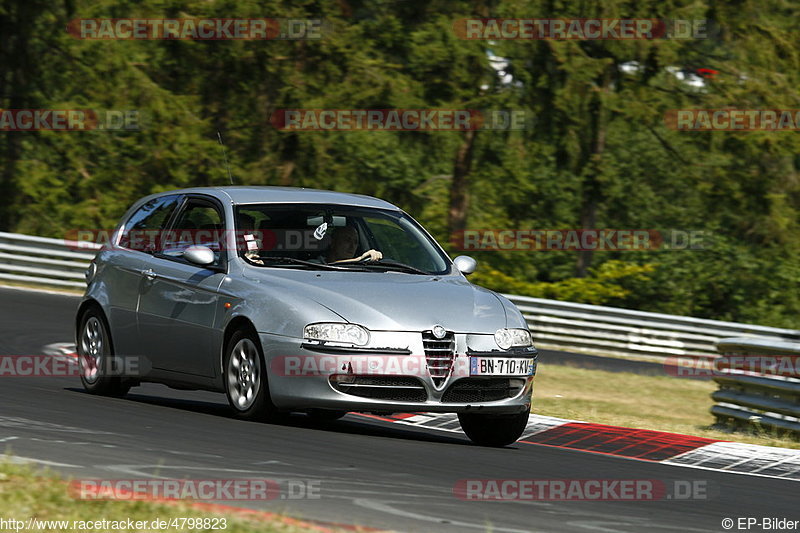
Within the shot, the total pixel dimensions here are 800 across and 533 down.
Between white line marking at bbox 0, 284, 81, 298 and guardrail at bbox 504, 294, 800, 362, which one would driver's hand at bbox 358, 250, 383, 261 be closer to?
white line marking at bbox 0, 284, 81, 298

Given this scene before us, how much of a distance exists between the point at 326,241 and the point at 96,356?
7.60ft

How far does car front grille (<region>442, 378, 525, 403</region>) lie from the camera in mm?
8555

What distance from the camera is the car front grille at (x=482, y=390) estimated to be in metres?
8.55

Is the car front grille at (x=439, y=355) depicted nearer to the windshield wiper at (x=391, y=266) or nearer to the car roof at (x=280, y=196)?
the windshield wiper at (x=391, y=266)

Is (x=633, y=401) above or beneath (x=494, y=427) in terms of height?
beneath

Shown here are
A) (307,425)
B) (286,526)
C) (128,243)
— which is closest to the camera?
(286,526)

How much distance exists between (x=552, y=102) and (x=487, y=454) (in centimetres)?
2246

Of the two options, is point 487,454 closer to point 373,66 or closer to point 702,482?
point 702,482

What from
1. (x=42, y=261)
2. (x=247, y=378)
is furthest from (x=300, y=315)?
(x=42, y=261)

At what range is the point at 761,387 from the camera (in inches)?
476

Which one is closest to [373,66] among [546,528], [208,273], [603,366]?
[603,366]

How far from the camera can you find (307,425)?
9.13 m

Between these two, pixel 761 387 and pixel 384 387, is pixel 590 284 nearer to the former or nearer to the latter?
pixel 761 387

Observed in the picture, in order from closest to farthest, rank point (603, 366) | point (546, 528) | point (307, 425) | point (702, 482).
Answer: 1. point (546, 528)
2. point (702, 482)
3. point (307, 425)
4. point (603, 366)
